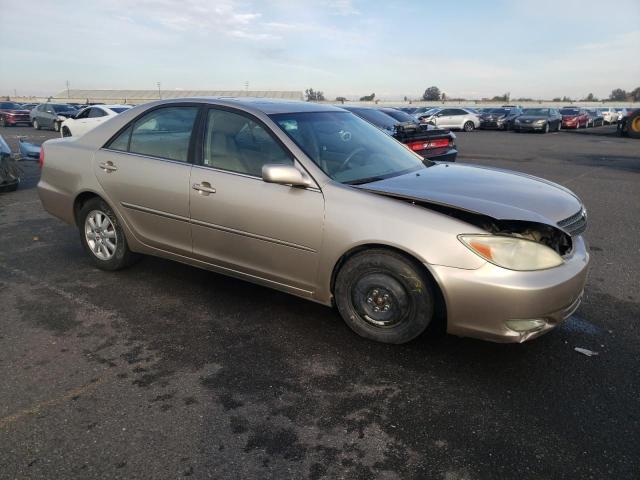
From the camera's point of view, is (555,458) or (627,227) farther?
(627,227)

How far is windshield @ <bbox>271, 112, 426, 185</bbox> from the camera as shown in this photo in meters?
3.57

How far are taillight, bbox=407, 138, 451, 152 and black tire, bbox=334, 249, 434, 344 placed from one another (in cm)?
576

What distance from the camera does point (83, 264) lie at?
4.96 m

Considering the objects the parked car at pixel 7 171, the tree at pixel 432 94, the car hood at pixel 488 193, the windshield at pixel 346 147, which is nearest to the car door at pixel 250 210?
the windshield at pixel 346 147

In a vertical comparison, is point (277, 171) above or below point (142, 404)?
above

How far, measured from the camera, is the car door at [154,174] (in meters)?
3.94

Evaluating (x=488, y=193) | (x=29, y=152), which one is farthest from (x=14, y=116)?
(x=488, y=193)

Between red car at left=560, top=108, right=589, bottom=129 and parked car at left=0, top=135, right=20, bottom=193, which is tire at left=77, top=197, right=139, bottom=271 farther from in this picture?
red car at left=560, top=108, right=589, bottom=129

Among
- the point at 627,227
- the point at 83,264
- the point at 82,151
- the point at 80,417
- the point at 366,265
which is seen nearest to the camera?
the point at 80,417

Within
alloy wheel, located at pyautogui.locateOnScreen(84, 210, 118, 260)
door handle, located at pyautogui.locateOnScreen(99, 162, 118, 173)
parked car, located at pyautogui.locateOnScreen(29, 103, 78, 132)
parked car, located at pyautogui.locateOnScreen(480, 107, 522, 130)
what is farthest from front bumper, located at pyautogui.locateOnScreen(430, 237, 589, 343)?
parked car, located at pyautogui.locateOnScreen(480, 107, 522, 130)

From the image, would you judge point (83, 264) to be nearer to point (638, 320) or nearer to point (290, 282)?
point (290, 282)

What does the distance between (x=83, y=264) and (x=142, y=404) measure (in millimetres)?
2761

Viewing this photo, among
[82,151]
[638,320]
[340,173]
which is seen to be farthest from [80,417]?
[638,320]

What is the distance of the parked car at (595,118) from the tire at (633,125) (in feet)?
36.8
